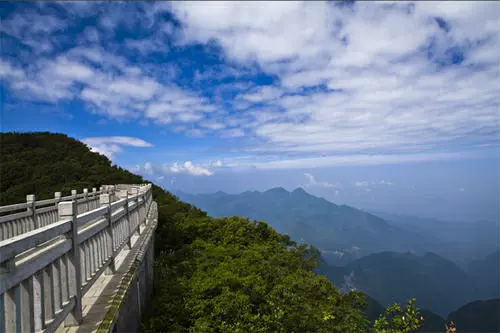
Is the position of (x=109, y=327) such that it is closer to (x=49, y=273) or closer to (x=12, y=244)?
(x=49, y=273)

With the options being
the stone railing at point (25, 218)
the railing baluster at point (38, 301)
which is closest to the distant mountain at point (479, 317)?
the stone railing at point (25, 218)

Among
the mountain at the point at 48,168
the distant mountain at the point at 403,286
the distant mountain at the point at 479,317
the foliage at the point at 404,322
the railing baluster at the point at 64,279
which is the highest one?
the mountain at the point at 48,168

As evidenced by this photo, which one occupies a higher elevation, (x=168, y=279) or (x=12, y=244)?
(x=12, y=244)

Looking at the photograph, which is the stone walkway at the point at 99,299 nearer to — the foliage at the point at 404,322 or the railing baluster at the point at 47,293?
the railing baluster at the point at 47,293

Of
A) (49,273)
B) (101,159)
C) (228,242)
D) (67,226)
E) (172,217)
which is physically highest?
(101,159)

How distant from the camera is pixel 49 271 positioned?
2.98 metres

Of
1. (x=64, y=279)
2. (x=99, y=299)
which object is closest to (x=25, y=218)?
(x=99, y=299)

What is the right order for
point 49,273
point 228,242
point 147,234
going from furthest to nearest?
1. point 228,242
2. point 147,234
3. point 49,273

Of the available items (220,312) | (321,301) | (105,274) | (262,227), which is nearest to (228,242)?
(262,227)

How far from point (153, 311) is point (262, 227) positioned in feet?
39.4

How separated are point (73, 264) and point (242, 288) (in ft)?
21.0

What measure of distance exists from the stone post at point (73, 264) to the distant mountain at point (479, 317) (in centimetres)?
11754

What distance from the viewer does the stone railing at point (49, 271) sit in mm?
2281

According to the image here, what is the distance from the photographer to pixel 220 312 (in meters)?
7.78
